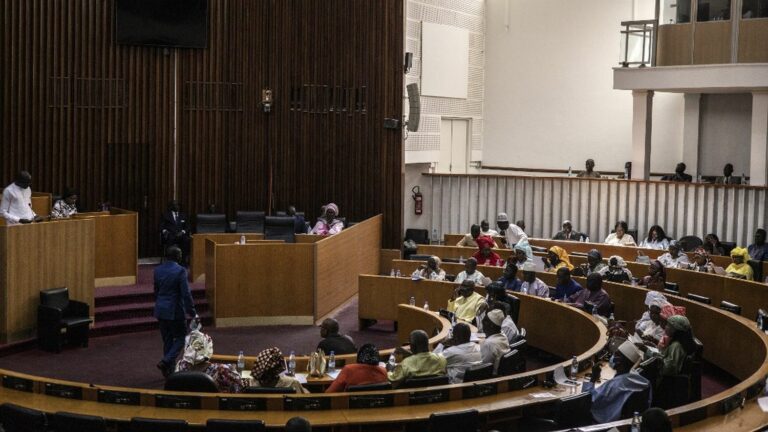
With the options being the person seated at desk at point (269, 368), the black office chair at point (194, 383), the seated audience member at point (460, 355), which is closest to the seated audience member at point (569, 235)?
the seated audience member at point (460, 355)

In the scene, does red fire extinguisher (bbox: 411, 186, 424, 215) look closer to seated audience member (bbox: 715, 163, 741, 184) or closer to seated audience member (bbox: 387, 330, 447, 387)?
seated audience member (bbox: 715, 163, 741, 184)

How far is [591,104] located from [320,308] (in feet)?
31.4

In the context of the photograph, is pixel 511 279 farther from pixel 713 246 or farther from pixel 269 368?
pixel 269 368

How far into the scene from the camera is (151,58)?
690 inches

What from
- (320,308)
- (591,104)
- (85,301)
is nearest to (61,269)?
(85,301)

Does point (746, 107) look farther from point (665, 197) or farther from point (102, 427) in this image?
point (102, 427)

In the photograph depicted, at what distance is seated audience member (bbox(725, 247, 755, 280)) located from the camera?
13242 millimetres

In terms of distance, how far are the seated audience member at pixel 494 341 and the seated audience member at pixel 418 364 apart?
713 mm

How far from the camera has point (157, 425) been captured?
6.80 m

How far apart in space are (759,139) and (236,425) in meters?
14.1

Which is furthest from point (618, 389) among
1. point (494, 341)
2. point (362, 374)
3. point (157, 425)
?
point (157, 425)

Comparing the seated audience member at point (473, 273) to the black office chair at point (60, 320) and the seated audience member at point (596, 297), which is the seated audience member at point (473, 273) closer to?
the seated audience member at point (596, 297)

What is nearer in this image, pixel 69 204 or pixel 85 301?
pixel 85 301

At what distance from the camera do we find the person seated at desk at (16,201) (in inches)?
525
